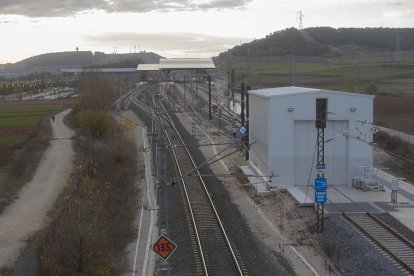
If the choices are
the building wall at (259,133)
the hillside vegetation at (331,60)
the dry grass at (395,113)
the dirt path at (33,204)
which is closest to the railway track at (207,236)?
the building wall at (259,133)

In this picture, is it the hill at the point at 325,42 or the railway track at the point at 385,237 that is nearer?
the railway track at the point at 385,237

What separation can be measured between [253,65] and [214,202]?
7591 centimetres

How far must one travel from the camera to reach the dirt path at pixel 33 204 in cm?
1549

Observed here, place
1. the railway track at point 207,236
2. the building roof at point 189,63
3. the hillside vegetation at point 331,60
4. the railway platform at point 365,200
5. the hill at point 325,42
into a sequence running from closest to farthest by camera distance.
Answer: the railway track at point 207,236
the railway platform at point 365,200
the building roof at point 189,63
the hillside vegetation at point 331,60
the hill at point 325,42

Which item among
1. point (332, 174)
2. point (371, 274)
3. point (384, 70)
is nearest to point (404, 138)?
point (332, 174)

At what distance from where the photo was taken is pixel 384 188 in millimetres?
20156

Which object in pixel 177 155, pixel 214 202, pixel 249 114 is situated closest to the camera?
pixel 214 202

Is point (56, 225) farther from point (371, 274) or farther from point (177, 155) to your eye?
point (177, 155)

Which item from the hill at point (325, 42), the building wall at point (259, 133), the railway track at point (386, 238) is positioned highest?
the hill at point (325, 42)

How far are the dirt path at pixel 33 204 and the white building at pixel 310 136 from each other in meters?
8.17

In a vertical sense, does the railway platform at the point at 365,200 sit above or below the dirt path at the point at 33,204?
above

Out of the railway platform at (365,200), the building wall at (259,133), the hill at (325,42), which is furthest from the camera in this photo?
the hill at (325,42)

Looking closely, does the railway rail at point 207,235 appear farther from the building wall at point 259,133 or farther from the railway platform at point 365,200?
the railway platform at point 365,200

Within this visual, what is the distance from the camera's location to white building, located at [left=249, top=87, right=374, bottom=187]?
20.6 meters
